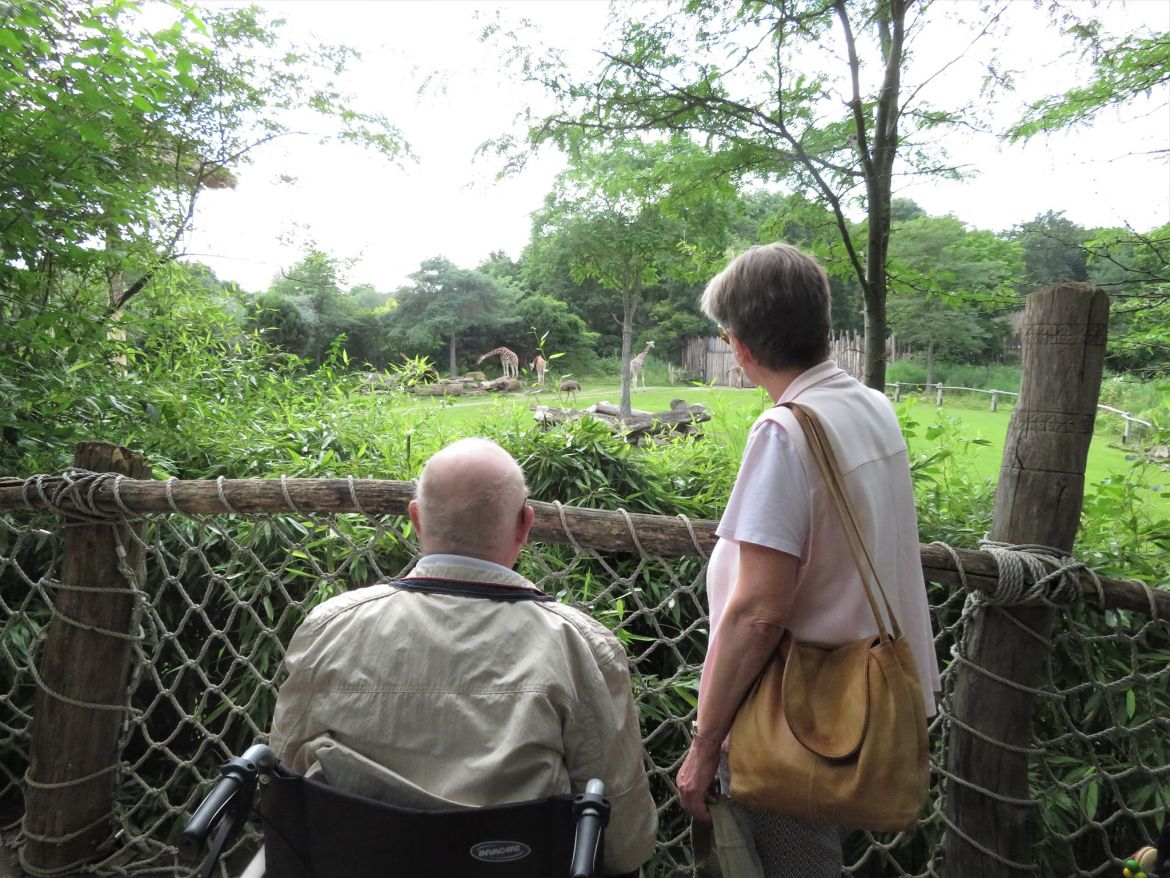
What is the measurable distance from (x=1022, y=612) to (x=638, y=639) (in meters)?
0.85

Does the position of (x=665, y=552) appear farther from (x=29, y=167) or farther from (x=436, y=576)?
(x=29, y=167)

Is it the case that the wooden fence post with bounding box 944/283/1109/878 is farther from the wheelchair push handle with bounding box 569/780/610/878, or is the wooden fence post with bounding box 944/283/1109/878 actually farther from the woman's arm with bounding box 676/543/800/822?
the wheelchair push handle with bounding box 569/780/610/878

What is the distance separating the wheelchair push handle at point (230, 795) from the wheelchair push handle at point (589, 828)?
40 centimetres

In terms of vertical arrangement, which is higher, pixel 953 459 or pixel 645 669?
pixel 953 459

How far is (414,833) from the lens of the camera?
836mm

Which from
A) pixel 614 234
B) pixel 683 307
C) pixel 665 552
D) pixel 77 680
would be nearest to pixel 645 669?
pixel 665 552

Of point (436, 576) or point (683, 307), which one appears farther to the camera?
point (683, 307)

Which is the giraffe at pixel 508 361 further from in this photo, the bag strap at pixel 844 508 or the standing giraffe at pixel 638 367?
the bag strap at pixel 844 508

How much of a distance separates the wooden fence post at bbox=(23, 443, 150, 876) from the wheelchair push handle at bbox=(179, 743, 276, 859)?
3.66 feet

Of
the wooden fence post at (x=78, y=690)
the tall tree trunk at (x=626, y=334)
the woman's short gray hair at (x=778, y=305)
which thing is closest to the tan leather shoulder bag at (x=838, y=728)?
the woman's short gray hair at (x=778, y=305)

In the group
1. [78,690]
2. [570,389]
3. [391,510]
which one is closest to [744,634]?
[391,510]

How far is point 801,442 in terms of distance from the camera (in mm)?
977

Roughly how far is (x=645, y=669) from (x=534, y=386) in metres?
1.46

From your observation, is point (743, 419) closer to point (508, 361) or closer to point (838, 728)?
point (838, 728)
